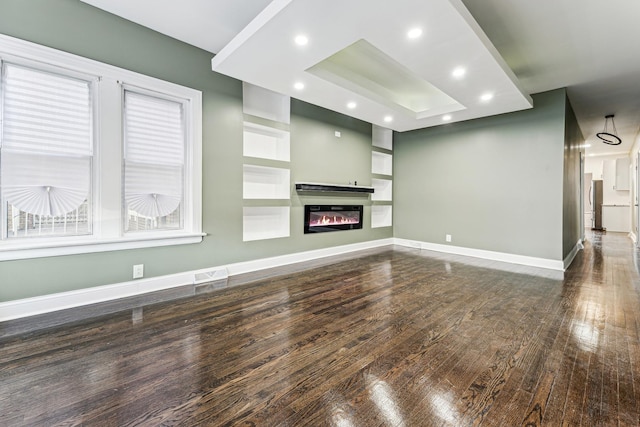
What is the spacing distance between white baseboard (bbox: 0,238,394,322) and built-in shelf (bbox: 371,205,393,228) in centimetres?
256

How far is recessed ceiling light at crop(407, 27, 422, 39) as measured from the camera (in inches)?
94.9

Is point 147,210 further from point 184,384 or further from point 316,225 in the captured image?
point 316,225

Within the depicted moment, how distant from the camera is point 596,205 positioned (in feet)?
33.0

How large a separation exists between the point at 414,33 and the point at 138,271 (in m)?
3.63

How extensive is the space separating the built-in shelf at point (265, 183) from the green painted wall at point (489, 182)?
10.0 feet

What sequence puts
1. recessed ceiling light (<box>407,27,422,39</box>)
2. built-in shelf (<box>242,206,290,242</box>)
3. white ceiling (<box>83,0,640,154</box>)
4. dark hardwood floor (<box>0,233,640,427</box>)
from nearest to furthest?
dark hardwood floor (<box>0,233,640,427</box>)
white ceiling (<box>83,0,640,154</box>)
recessed ceiling light (<box>407,27,422,39</box>)
built-in shelf (<box>242,206,290,242</box>)

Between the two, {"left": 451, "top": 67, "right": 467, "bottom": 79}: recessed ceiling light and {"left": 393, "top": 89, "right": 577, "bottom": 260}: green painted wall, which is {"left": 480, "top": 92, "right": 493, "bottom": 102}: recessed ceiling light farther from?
{"left": 393, "top": 89, "right": 577, "bottom": 260}: green painted wall

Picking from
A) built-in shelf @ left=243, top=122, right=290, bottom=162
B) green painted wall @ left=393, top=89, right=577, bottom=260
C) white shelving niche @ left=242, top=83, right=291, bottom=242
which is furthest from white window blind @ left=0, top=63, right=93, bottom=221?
green painted wall @ left=393, top=89, right=577, bottom=260

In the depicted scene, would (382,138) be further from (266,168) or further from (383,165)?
(266,168)

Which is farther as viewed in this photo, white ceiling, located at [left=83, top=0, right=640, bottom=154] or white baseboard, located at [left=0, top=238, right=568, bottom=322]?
white baseboard, located at [left=0, top=238, right=568, bottom=322]

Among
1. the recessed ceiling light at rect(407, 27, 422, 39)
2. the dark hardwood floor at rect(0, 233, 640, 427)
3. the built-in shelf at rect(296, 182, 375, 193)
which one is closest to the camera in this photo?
the dark hardwood floor at rect(0, 233, 640, 427)

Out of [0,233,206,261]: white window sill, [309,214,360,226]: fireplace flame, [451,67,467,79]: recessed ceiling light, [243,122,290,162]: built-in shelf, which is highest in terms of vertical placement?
[451,67,467,79]: recessed ceiling light

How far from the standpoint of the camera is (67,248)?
266cm

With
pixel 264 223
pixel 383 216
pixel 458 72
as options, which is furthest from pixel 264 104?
pixel 383 216
